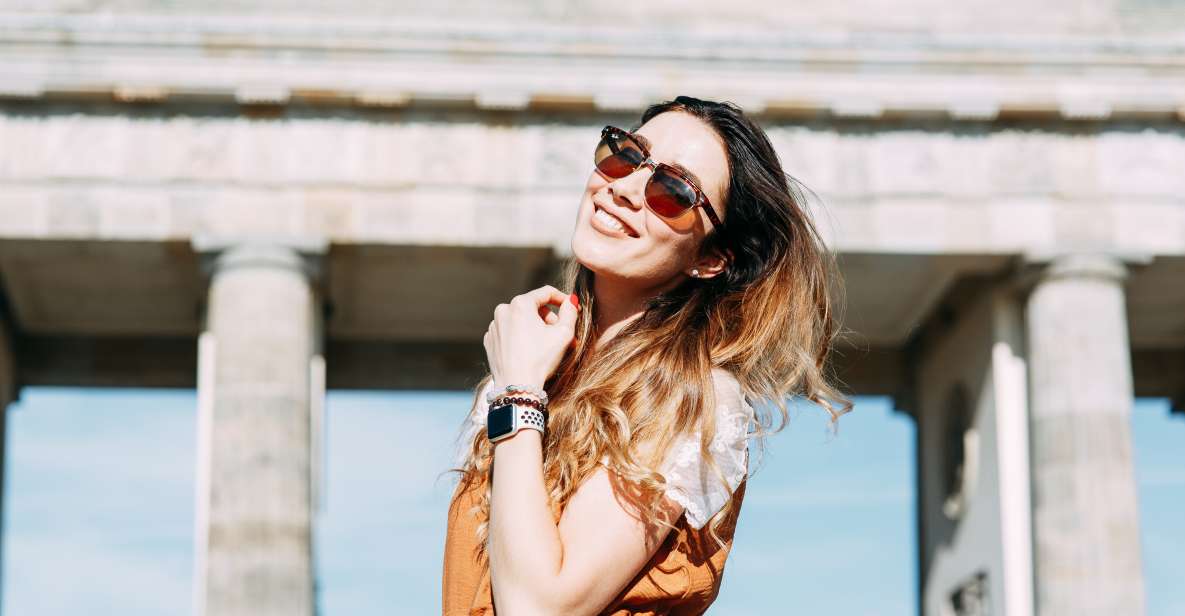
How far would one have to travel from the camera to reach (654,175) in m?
3.49

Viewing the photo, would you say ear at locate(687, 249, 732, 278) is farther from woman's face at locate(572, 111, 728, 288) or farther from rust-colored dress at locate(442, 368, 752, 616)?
rust-colored dress at locate(442, 368, 752, 616)

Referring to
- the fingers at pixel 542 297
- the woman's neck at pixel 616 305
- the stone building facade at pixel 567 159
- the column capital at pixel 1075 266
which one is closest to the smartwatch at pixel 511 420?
the fingers at pixel 542 297

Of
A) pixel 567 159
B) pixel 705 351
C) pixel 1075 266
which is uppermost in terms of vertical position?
pixel 567 159

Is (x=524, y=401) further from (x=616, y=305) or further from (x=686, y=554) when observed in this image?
(x=616, y=305)

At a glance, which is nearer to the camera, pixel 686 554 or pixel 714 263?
pixel 686 554

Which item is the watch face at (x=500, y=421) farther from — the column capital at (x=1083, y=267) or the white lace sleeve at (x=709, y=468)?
the column capital at (x=1083, y=267)

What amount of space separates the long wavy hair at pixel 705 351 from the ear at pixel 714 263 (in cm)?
1

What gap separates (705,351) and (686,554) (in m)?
0.42

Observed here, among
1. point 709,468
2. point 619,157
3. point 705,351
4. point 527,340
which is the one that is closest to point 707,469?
point 709,468

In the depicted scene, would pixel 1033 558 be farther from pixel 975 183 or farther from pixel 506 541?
pixel 506 541

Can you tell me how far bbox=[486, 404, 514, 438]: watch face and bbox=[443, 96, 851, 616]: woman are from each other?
19mm

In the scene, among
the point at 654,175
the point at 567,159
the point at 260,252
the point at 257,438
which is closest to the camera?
the point at 654,175

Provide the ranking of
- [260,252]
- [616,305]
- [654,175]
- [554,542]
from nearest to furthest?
[554,542] → [654,175] → [616,305] → [260,252]

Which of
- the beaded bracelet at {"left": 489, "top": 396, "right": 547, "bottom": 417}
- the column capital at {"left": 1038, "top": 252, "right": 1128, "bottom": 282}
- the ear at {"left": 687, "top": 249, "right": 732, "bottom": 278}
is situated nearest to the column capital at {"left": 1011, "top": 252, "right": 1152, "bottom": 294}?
the column capital at {"left": 1038, "top": 252, "right": 1128, "bottom": 282}
